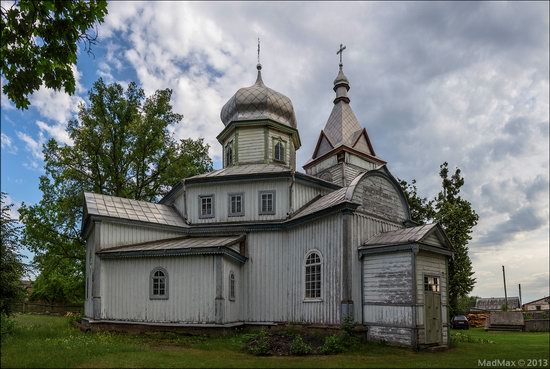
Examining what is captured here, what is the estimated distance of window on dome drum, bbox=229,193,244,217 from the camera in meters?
20.8

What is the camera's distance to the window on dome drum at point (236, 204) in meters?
20.8

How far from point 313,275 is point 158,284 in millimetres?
6259

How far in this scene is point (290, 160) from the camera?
979 inches

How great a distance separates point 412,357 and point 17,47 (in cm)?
1266

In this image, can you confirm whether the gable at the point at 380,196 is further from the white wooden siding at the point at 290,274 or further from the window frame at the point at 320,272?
the window frame at the point at 320,272

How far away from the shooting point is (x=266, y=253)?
64.0 feet

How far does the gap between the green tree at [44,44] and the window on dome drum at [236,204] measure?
12.0m

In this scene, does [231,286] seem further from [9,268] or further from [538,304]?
[538,304]

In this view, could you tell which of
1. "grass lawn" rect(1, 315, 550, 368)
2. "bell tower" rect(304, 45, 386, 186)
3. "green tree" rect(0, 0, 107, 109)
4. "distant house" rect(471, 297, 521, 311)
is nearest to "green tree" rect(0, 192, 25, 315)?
"grass lawn" rect(1, 315, 550, 368)

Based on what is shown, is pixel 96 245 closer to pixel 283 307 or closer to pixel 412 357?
pixel 283 307

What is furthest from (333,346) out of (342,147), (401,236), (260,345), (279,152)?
(342,147)

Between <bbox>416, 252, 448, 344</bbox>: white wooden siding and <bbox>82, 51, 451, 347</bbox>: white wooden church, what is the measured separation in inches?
1.4

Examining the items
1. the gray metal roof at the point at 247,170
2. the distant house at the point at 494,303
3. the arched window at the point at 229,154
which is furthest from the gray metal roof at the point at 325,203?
the distant house at the point at 494,303

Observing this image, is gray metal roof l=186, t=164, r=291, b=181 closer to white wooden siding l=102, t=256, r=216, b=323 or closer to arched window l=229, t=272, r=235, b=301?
arched window l=229, t=272, r=235, b=301
